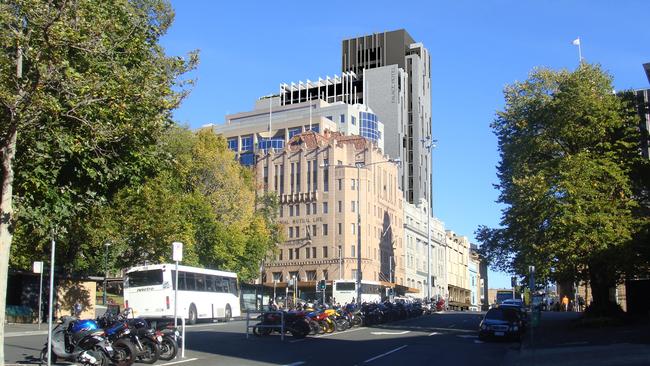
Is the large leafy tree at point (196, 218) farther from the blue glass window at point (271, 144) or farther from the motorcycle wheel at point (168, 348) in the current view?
the blue glass window at point (271, 144)

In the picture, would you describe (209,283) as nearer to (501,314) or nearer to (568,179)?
(501,314)

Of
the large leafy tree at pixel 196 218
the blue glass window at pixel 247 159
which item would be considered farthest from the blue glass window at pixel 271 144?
the large leafy tree at pixel 196 218

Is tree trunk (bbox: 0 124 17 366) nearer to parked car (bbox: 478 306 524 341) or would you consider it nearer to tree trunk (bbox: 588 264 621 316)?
parked car (bbox: 478 306 524 341)

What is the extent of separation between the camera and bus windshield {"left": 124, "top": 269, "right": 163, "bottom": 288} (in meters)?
34.5

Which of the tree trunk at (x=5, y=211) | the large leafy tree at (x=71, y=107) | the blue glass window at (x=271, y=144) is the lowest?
the tree trunk at (x=5, y=211)

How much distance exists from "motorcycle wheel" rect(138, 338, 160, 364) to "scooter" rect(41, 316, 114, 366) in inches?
67.6

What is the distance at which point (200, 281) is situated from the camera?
127 feet

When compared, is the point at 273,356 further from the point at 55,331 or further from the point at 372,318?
the point at 372,318

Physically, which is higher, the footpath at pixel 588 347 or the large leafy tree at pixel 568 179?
the large leafy tree at pixel 568 179

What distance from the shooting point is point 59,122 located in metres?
13.4

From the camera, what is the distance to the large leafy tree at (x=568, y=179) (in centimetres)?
3045

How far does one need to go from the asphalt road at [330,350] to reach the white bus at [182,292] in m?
6.24

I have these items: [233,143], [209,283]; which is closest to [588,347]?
[209,283]

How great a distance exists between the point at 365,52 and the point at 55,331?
13997 centimetres
